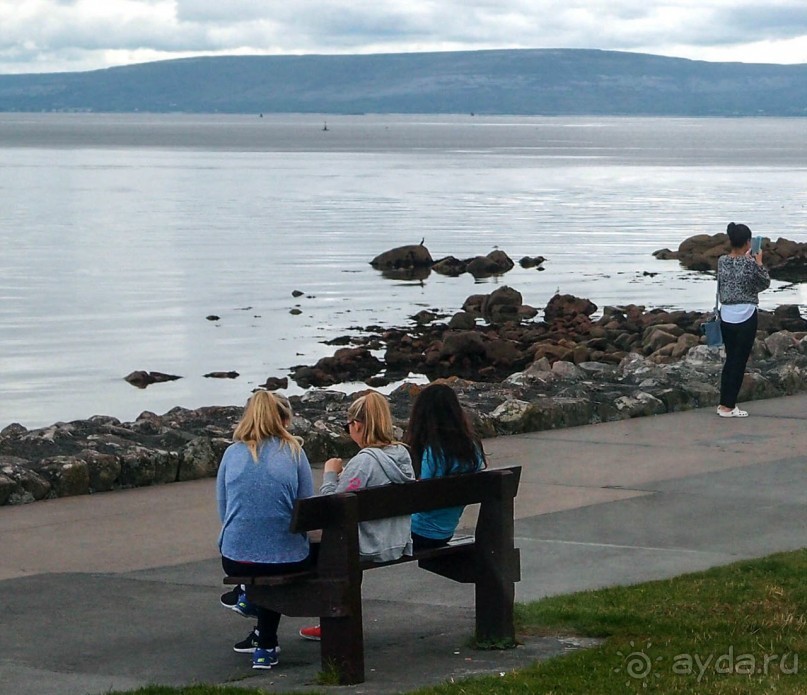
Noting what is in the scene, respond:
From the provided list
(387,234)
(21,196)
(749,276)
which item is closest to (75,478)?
(749,276)

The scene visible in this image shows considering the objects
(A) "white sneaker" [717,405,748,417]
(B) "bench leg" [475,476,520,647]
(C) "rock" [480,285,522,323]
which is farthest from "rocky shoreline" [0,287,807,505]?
(B) "bench leg" [475,476,520,647]

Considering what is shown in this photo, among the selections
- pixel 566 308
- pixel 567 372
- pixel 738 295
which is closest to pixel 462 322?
pixel 566 308

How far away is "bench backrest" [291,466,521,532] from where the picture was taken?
593cm

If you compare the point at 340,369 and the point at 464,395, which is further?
the point at 340,369

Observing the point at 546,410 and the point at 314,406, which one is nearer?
the point at 546,410

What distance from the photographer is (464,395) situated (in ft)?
47.2

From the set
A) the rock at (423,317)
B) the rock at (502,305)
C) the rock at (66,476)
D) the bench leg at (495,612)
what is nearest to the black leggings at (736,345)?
the rock at (66,476)

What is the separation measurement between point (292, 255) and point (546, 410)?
1464 inches

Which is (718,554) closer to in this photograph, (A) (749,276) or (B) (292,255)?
(A) (749,276)

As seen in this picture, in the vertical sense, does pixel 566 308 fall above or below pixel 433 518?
below

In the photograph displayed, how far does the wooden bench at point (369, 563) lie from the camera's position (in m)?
5.96

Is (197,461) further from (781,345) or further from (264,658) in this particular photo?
(781,345)

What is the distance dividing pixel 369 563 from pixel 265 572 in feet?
1.42

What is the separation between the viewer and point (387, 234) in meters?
58.7
